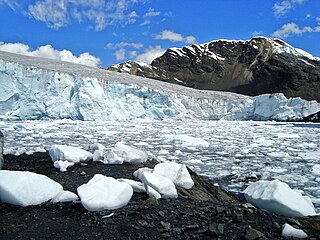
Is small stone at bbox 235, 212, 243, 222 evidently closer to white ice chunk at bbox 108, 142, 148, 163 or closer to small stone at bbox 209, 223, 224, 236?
small stone at bbox 209, 223, 224, 236

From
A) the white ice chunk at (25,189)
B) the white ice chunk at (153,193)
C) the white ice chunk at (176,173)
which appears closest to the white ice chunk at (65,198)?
the white ice chunk at (25,189)

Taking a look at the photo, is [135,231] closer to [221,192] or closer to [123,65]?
[221,192]

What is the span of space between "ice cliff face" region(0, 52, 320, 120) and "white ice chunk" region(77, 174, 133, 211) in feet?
66.7

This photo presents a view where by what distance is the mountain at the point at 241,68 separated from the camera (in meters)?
87.8

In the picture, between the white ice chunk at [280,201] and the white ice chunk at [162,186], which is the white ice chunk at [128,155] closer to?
the white ice chunk at [162,186]

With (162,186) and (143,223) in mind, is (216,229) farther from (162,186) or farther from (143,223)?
(162,186)

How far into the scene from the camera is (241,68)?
4582 inches

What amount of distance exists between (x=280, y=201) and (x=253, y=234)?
58 cm

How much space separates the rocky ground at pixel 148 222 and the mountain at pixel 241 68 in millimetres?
85460

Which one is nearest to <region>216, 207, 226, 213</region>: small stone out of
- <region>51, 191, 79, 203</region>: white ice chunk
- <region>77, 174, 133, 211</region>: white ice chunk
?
<region>77, 174, 133, 211</region>: white ice chunk

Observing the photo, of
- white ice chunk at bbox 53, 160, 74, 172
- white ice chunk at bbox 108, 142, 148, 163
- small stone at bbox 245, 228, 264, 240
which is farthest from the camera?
white ice chunk at bbox 108, 142, 148, 163

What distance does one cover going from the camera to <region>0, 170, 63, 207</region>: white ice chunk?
253 cm

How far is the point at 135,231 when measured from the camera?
2.10 meters

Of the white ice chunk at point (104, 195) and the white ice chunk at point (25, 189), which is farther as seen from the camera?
the white ice chunk at point (25, 189)
